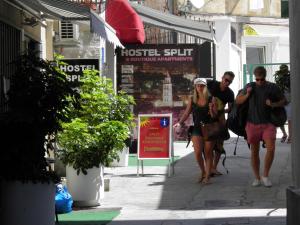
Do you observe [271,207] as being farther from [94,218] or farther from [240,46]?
[240,46]

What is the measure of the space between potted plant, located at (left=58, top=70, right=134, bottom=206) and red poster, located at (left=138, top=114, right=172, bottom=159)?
2.84 meters

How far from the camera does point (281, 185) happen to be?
12680mm

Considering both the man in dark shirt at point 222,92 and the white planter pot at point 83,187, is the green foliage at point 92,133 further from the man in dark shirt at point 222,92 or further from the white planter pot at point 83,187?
the man in dark shirt at point 222,92

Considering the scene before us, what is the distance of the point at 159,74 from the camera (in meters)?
18.8

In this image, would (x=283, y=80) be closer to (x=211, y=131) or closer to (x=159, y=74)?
(x=159, y=74)

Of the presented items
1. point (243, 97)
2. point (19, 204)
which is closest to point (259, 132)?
point (243, 97)

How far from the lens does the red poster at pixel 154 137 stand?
14547mm

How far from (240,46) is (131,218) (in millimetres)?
22338

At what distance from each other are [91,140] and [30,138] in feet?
7.84

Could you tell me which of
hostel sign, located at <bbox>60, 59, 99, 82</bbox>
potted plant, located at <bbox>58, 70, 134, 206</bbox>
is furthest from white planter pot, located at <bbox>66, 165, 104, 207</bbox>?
hostel sign, located at <bbox>60, 59, 99, 82</bbox>

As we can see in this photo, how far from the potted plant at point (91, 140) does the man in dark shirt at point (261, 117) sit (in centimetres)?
205

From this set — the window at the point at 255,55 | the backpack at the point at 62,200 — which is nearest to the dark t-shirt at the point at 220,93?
the backpack at the point at 62,200

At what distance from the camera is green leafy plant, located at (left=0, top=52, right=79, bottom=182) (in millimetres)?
8391

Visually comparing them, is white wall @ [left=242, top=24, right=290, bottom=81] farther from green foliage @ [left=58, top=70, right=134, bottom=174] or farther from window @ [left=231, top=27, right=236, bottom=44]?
green foliage @ [left=58, top=70, right=134, bottom=174]
